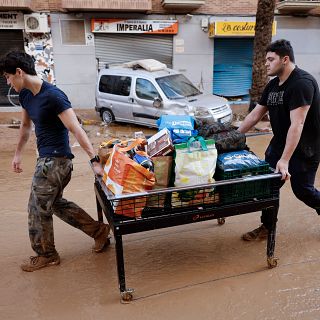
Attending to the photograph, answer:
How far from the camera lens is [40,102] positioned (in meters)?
2.88

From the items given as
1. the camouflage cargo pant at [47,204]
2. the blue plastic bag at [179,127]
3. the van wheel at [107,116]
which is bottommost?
the van wheel at [107,116]

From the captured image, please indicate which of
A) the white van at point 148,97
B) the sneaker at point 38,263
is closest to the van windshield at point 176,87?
the white van at point 148,97

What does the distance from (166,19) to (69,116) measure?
1203 cm

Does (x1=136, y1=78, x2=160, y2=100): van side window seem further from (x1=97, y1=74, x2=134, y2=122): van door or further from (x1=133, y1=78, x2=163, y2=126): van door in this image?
(x1=97, y1=74, x2=134, y2=122): van door

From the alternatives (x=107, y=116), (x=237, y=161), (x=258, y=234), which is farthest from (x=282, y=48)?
(x=107, y=116)

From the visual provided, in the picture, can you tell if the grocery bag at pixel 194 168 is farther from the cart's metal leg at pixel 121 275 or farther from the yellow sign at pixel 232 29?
the yellow sign at pixel 232 29

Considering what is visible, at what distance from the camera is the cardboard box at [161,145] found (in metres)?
2.73

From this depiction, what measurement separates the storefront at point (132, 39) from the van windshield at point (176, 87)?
14.6 feet

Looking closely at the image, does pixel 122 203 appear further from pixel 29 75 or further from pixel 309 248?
pixel 309 248

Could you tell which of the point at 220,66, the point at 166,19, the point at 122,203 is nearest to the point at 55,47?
the point at 166,19

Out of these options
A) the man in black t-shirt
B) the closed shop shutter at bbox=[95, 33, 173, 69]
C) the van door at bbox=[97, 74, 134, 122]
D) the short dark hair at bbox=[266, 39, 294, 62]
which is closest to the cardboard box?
the man in black t-shirt

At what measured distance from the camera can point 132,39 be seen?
45.9ft

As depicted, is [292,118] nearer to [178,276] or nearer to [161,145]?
[161,145]

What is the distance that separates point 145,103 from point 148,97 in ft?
0.59
